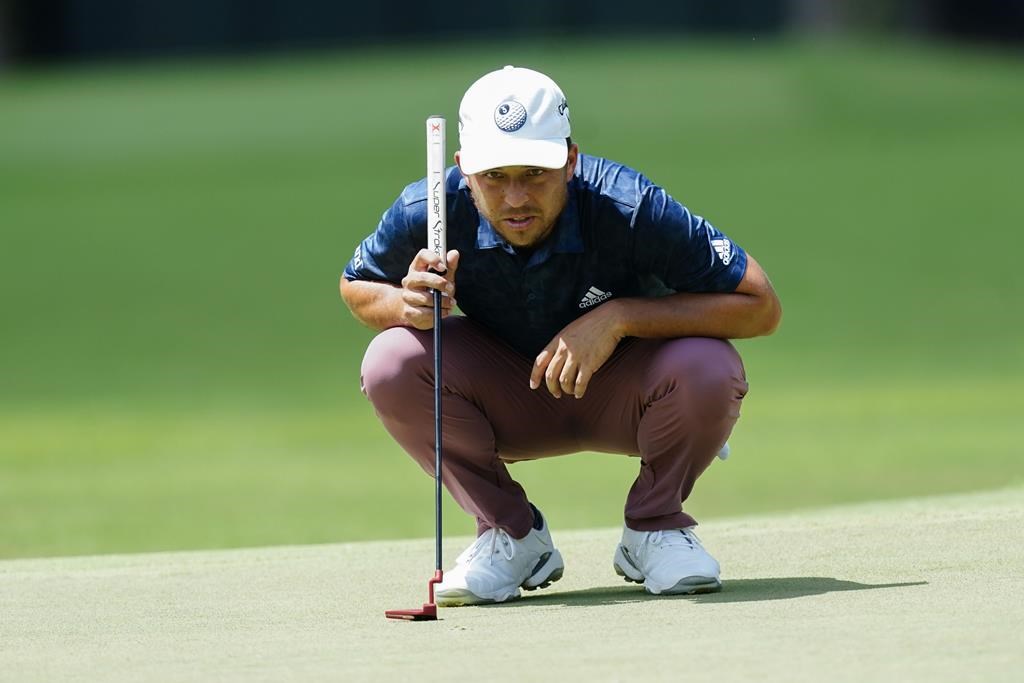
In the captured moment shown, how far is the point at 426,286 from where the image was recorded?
3.72 meters

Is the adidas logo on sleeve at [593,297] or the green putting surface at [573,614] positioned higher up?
the adidas logo on sleeve at [593,297]

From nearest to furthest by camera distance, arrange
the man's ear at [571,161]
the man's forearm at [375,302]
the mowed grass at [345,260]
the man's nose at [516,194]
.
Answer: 1. the man's nose at [516,194]
2. the man's ear at [571,161]
3. the man's forearm at [375,302]
4. the mowed grass at [345,260]

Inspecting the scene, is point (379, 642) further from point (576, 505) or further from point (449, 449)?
point (576, 505)

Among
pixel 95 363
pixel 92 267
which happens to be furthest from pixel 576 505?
pixel 92 267

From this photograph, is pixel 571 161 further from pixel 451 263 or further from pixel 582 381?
pixel 582 381

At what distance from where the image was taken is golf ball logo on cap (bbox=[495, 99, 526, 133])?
357 cm

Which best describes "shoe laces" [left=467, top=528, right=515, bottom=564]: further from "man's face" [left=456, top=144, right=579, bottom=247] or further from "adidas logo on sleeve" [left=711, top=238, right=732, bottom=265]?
"adidas logo on sleeve" [left=711, top=238, right=732, bottom=265]

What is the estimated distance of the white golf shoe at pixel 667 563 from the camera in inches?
146

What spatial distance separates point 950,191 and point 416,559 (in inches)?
466

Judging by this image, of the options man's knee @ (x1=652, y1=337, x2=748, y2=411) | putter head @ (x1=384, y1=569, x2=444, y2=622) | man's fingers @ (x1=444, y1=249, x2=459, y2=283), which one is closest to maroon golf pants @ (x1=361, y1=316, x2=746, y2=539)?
man's knee @ (x1=652, y1=337, x2=748, y2=411)

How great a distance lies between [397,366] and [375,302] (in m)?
0.19

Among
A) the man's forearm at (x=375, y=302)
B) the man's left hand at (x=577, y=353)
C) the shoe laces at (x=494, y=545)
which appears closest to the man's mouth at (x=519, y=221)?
the man's left hand at (x=577, y=353)

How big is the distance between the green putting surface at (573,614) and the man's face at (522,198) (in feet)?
2.61

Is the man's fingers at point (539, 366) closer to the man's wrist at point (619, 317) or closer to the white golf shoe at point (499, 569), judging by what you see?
the man's wrist at point (619, 317)
